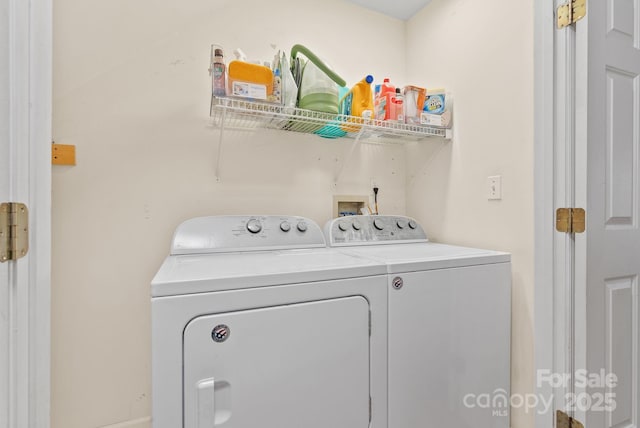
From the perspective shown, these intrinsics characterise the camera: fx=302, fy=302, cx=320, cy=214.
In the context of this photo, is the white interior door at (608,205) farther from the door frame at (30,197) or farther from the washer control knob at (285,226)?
the door frame at (30,197)

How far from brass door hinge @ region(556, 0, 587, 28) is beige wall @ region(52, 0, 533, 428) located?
0.43ft

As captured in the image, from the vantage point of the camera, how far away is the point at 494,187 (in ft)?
4.94

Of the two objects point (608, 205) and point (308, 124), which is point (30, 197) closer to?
point (308, 124)

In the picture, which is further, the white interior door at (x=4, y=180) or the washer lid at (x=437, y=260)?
the washer lid at (x=437, y=260)

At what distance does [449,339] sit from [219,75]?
1440mm

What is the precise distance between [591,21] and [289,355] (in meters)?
1.67

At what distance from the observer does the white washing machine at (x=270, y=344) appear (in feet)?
2.61

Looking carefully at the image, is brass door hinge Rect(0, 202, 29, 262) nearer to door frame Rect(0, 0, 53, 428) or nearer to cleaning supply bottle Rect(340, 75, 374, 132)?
door frame Rect(0, 0, 53, 428)

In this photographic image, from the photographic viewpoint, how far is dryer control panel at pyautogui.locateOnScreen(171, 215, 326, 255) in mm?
1352

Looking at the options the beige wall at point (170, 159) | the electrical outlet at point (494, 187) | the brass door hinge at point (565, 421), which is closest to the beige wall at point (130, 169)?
the beige wall at point (170, 159)

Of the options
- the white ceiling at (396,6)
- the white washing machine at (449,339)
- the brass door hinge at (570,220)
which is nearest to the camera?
the white washing machine at (449,339)

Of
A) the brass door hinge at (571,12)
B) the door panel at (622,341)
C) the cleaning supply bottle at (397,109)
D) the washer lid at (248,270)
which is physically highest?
the brass door hinge at (571,12)

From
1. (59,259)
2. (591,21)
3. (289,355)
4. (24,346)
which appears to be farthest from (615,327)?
(59,259)

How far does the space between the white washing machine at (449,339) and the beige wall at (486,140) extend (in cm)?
9
